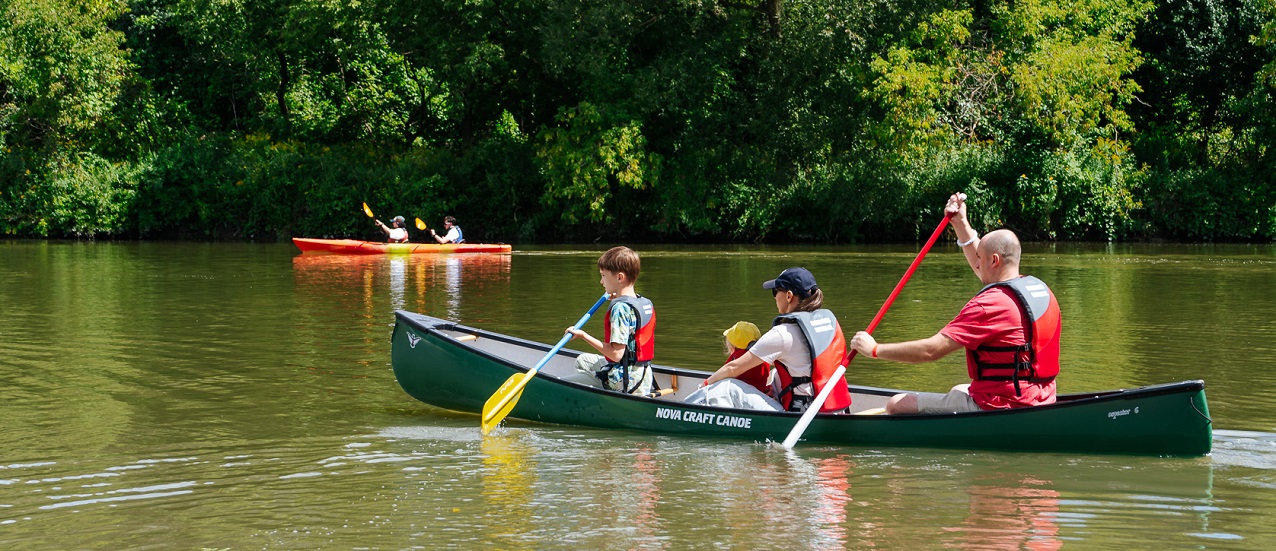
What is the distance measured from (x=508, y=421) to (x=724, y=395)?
5.82ft

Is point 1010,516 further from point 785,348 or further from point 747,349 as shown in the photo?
point 747,349

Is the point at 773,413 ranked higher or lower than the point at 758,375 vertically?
lower

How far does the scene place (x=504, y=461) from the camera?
27.3ft

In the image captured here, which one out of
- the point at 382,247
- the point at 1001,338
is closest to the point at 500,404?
the point at 1001,338

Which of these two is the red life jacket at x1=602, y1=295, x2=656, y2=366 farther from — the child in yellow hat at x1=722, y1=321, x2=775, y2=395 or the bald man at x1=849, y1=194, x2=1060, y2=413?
the bald man at x1=849, y1=194, x2=1060, y2=413

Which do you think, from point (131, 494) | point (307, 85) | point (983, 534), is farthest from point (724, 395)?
point (307, 85)

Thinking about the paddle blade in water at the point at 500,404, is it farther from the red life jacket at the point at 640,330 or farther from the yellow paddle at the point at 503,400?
the red life jacket at the point at 640,330

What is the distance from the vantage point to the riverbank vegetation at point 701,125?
114 feet

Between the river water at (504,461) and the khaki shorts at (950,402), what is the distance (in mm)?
279

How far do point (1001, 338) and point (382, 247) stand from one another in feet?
78.8

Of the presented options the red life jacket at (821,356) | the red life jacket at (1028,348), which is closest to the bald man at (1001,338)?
the red life jacket at (1028,348)

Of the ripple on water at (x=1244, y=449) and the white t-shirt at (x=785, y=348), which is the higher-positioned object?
the white t-shirt at (x=785, y=348)

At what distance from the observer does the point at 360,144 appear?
42562 millimetres

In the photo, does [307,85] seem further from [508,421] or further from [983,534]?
[983,534]
